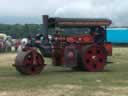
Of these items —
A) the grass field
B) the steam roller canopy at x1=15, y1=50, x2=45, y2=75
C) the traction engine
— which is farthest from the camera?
the traction engine

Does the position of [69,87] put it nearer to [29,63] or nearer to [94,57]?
[29,63]

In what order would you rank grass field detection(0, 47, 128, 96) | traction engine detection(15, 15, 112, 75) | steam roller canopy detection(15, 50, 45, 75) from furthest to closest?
traction engine detection(15, 15, 112, 75), steam roller canopy detection(15, 50, 45, 75), grass field detection(0, 47, 128, 96)

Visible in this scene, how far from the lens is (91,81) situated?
628 inches

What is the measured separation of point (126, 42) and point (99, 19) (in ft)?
192

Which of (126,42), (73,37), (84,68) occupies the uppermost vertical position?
(73,37)

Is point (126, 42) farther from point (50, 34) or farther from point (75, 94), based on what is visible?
point (75, 94)

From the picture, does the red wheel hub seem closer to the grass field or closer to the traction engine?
the traction engine

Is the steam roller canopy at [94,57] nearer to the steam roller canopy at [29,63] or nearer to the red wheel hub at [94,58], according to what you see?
the red wheel hub at [94,58]

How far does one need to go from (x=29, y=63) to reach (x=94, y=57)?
127 inches

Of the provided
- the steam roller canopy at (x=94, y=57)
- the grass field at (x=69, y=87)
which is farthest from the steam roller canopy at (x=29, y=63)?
the grass field at (x=69, y=87)

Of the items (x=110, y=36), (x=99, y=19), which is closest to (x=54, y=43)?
(x=99, y=19)

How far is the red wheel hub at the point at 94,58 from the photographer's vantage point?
67.9 ft

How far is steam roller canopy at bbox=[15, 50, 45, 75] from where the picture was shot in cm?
1914

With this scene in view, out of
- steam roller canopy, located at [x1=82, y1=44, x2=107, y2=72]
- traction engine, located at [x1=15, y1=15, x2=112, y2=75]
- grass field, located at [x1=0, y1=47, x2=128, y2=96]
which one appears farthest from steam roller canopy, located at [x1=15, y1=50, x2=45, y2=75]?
grass field, located at [x1=0, y1=47, x2=128, y2=96]
